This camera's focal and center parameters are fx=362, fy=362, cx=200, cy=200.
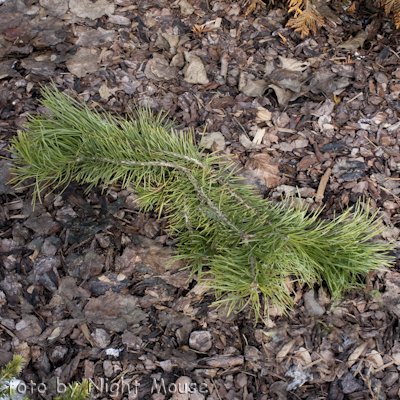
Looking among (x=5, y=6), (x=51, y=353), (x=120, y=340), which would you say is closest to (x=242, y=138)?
(x=120, y=340)

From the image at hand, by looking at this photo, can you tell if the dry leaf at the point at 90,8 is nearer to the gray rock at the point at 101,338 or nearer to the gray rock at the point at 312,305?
the gray rock at the point at 101,338

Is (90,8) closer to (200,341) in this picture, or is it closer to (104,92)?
(104,92)

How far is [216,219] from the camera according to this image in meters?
1.68

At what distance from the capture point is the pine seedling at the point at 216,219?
1.56m

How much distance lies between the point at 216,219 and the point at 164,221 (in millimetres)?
466

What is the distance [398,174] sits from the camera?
2256 mm

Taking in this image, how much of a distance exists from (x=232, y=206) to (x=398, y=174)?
1.23 m

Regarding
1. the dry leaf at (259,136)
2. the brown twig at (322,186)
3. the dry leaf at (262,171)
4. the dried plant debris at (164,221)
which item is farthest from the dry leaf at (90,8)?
the brown twig at (322,186)

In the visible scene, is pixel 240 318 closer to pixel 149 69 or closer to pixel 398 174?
pixel 398 174

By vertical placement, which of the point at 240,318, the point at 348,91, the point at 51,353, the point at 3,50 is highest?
the point at 348,91

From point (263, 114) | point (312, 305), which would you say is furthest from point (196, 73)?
point (312, 305)

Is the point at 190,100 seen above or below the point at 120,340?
above

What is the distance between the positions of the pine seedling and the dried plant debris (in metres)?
0.16

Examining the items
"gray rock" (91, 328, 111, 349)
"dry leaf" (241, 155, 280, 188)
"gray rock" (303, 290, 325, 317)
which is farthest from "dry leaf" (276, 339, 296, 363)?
"dry leaf" (241, 155, 280, 188)
